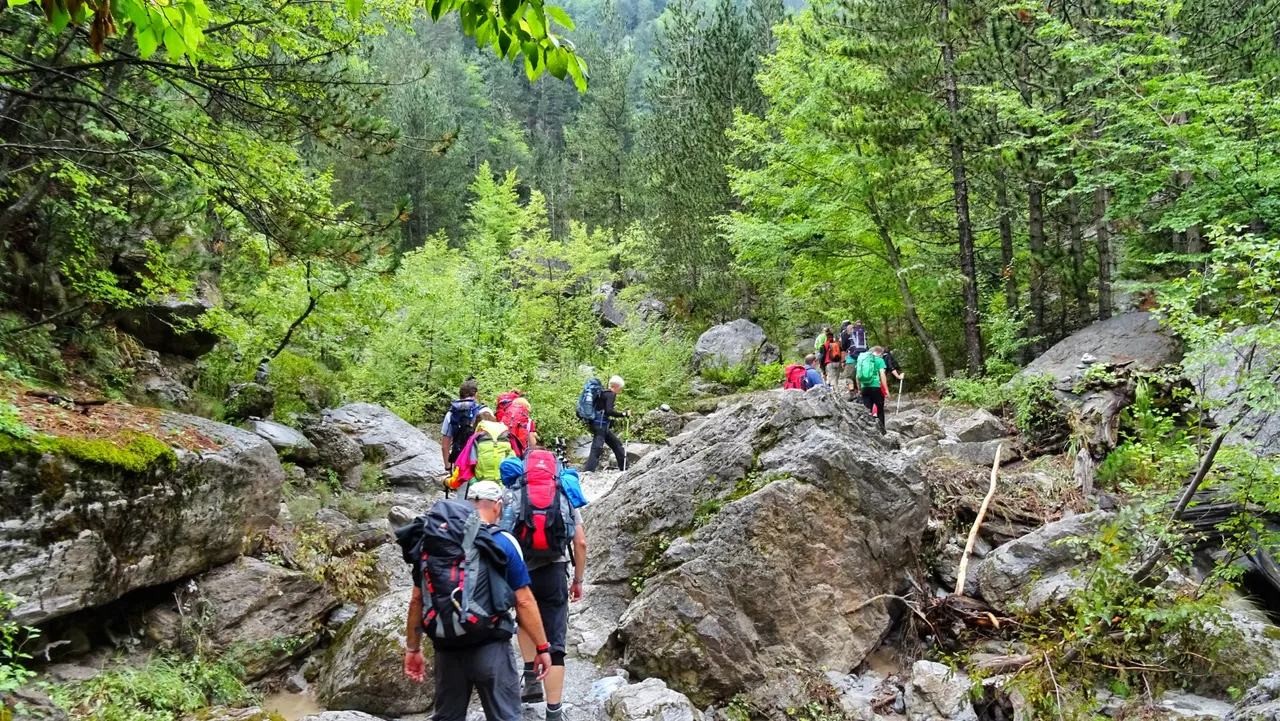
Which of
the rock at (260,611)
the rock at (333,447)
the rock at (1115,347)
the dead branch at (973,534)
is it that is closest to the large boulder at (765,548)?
the dead branch at (973,534)

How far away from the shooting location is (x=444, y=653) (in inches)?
158

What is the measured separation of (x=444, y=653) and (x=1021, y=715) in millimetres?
4422

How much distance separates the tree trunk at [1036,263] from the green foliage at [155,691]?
14.9 meters

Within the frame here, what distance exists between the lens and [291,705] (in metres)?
6.27

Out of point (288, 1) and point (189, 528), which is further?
point (288, 1)

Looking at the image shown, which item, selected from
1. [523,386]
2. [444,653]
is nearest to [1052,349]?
[523,386]

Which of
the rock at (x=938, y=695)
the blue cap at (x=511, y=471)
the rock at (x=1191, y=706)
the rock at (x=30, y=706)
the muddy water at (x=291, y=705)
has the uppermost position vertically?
the blue cap at (x=511, y=471)

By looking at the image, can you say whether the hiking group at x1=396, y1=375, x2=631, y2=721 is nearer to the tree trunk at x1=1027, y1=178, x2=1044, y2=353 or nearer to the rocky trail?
the rocky trail

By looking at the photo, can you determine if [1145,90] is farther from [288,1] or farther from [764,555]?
[288,1]

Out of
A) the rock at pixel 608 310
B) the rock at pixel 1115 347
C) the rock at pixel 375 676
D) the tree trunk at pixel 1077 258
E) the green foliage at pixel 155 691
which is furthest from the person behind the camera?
the rock at pixel 608 310

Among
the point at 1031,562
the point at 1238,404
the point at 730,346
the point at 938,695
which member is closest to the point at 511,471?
the point at 938,695

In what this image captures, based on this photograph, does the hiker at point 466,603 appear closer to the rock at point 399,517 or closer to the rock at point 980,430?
the rock at point 399,517

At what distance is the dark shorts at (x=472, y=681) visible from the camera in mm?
3961

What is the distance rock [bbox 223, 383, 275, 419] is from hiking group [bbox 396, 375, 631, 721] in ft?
23.1
